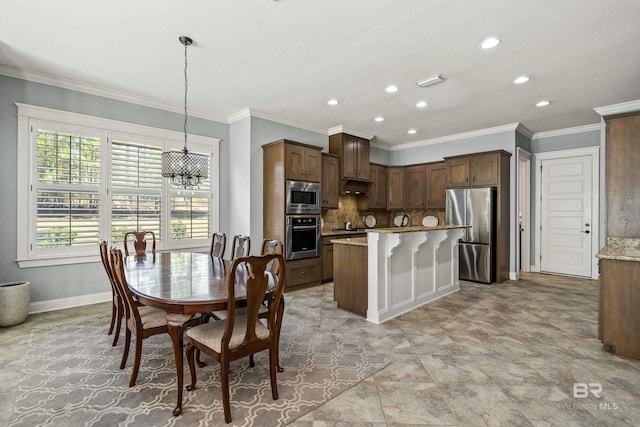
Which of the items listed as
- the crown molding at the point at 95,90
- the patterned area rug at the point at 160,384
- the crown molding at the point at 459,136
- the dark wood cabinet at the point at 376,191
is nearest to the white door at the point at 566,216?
the crown molding at the point at 459,136

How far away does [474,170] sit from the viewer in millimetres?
5680

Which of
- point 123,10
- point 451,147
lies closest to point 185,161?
point 123,10

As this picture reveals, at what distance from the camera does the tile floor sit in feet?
6.28

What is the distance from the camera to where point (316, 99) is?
4371mm

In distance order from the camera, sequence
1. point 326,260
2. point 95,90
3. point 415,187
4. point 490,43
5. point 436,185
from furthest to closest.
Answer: point 415,187 → point 436,185 → point 326,260 → point 95,90 → point 490,43

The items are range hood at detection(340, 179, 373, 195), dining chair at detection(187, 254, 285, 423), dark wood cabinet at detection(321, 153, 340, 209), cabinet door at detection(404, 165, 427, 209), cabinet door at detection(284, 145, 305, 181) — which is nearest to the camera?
dining chair at detection(187, 254, 285, 423)

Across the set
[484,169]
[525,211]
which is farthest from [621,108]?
[525,211]

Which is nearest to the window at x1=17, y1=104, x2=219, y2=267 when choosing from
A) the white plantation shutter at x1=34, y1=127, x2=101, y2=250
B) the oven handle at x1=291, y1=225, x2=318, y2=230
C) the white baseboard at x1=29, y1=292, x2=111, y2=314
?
the white plantation shutter at x1=34, y1=127, x2=101, y2=250

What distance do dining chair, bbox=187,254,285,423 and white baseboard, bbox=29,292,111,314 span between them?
2808 millimetres

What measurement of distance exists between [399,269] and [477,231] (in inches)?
97.2

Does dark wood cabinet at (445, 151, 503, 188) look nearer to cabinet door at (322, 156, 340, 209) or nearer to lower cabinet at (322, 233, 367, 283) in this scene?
cabinet door at (322, 156, 340, 209)

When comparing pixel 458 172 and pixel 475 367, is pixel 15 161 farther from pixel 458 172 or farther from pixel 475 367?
pixel 458 172

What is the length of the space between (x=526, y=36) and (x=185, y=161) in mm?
3418

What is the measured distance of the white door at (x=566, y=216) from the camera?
562 centimetres
